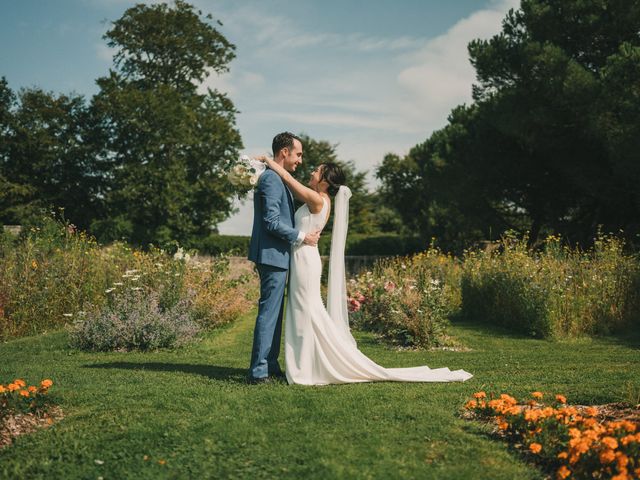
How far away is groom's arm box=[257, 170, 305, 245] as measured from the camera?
5.82m

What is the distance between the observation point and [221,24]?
1256 inches

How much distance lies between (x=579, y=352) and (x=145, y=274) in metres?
7.04

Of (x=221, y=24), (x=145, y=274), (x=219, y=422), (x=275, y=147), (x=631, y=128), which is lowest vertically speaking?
(x=219, y=422)

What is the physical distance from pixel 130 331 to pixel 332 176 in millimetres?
4264

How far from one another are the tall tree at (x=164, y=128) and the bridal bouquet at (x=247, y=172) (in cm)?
2332

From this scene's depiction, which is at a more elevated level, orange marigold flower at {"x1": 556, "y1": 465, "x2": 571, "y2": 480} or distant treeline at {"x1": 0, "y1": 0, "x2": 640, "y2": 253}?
distant treeline at {"x1": 0, "y1": 0, "x2": 640, "y2": 253}

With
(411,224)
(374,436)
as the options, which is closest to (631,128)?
(374,436)

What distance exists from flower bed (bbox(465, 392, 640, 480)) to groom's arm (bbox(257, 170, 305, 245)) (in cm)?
214

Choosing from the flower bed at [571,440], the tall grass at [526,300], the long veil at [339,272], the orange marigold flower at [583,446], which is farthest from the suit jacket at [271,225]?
the tall grass at [526,300]

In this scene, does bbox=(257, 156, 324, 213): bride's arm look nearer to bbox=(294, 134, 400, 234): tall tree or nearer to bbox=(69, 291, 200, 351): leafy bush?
bbox=(69, 291, 200, 351): leafy bush

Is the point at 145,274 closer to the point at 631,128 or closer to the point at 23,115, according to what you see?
the point at 631,128

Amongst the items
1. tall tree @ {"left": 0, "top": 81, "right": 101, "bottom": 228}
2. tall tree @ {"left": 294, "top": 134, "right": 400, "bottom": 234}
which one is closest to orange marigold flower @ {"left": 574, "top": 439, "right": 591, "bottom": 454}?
tall tree @ {"left": 0, "top": 81, "right": 101, "bottom": 228}

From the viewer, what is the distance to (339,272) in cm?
659

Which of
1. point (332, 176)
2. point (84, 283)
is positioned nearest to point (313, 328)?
point (332, 176)
